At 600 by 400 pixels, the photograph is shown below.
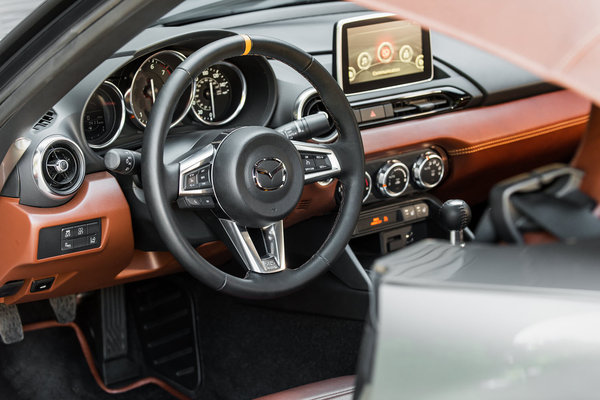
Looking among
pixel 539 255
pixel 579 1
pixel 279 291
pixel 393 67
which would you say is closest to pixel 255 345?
pixel 279 291

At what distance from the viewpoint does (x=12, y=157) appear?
1.54 metres

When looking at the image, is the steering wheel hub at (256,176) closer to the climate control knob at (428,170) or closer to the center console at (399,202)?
the center console at (399,202)

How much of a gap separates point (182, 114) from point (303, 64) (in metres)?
0.33

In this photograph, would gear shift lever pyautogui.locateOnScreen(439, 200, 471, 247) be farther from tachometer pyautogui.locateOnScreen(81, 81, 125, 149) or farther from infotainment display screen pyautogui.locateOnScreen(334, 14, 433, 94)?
tachometer pyautogui.locateOnScreen(81, 81, 125, 149)

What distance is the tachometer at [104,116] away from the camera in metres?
1.76

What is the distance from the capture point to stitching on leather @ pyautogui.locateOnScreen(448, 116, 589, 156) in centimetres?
239

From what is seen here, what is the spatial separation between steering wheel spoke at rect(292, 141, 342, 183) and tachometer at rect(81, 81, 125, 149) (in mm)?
410

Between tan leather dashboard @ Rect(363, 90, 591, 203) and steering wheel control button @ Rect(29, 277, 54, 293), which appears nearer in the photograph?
steering wheel control button @ Rect(29, 277, 54, 293)

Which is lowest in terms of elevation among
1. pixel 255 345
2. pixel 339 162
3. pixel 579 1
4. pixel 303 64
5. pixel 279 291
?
pixel 255 345

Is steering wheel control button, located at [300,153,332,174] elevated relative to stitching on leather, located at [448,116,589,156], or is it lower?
elevated

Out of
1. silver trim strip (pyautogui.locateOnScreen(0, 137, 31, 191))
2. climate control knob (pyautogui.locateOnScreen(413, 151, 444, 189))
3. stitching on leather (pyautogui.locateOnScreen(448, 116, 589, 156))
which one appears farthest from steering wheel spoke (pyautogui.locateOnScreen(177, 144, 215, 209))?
stitching on leather (pyautogui.locateOnScreen(448, 116, 589, 156))

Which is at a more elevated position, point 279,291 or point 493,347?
point 493,347

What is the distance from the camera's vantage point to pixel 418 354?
0.74 m

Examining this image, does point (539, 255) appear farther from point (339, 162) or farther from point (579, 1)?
point (339, 162)
